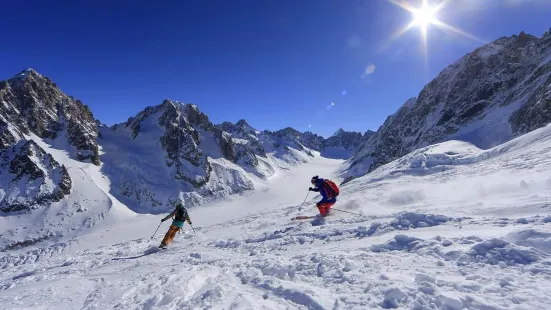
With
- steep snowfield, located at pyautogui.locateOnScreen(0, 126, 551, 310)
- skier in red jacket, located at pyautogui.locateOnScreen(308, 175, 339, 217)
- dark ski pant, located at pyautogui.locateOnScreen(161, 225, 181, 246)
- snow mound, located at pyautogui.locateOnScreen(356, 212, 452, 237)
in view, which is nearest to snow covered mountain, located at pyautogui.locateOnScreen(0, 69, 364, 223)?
dark ski pant, located at pyautogui.locateOnScreen(161, 225, 181, 246)

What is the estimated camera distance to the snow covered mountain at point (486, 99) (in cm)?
5150

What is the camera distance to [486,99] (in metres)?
75.2

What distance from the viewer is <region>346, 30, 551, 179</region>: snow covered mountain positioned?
169ft

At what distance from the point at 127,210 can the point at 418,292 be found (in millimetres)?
75228

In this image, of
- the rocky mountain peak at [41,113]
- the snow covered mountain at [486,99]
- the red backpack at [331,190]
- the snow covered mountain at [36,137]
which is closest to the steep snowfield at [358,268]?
the red backpack at [331,190]

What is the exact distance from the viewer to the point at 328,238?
1002cm

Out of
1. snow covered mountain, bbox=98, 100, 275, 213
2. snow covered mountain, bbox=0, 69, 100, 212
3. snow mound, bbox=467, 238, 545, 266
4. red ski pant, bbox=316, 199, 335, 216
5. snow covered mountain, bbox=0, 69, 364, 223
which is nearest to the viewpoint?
snow mound, bbox=467, 238, 545, 266

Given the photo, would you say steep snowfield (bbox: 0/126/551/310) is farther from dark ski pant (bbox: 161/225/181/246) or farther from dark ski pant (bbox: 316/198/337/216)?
dark ski pant (bbox: 316/198/337/216)

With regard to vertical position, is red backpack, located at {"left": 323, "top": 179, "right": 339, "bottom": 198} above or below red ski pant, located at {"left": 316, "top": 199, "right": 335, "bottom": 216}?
above

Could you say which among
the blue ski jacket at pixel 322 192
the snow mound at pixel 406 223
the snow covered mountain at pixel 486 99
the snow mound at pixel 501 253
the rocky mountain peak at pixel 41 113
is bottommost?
the snow mound at pixel 501 253

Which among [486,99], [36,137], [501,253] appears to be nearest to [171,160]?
[36,137]

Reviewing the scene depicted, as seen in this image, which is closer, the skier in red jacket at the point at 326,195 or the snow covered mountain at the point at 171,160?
the skier in red jacket at the point at 326,195

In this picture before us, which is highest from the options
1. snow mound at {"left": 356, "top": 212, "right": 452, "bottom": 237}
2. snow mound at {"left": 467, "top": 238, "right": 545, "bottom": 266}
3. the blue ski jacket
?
the blue ski jacket

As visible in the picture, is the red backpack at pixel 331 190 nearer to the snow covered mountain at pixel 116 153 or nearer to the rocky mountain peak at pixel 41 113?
the snow covered mountain at pixel 116 153
